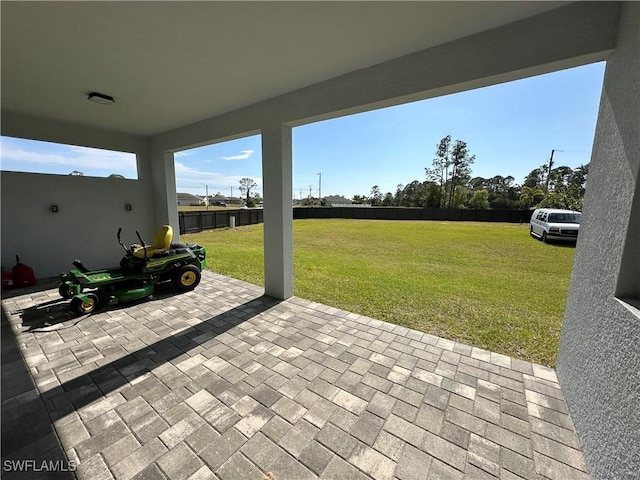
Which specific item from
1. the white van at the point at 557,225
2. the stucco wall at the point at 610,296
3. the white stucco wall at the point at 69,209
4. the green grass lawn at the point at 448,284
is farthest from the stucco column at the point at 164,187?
the white van at the point at 557,225

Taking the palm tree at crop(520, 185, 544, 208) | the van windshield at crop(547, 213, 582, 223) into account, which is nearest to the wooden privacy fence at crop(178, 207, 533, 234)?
the van windshield at crop(547, 213, 582, 223)

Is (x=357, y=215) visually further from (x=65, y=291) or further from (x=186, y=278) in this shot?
(x=65, y=291)

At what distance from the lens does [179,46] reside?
7.60 ft

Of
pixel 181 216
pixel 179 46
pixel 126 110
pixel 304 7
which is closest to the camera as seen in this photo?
pixel 304 7

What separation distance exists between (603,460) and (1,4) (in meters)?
4.54

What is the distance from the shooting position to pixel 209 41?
2250mm

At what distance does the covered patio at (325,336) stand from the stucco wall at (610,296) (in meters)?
0.01

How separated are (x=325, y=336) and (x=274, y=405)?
42.8 inches

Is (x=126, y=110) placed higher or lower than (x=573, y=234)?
higher

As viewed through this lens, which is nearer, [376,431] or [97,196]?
[376,431]

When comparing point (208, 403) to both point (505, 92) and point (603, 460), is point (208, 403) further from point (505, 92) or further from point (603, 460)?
point (505, 92)

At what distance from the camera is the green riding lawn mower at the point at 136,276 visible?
338 centimetres

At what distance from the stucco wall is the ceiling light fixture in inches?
199

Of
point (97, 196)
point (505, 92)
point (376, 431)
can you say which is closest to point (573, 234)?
point (505, 92)
